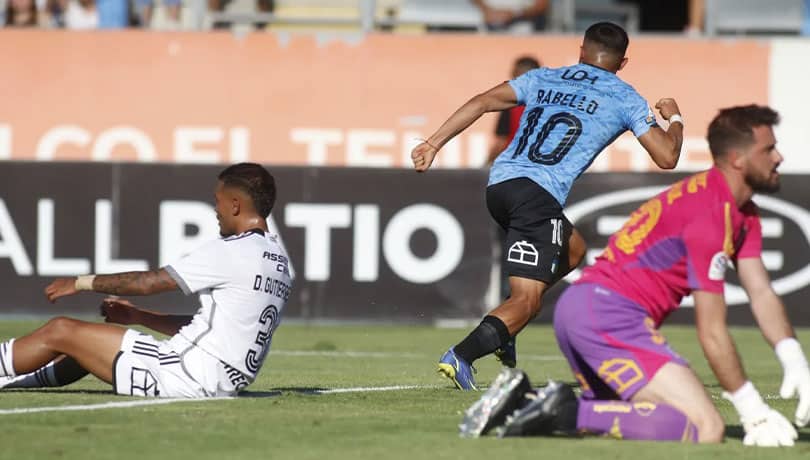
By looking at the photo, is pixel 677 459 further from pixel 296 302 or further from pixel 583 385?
pixel 296 302

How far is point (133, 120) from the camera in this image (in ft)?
63.4

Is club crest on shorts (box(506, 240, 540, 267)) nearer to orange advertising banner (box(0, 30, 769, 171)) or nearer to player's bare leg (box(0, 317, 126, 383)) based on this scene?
player's bare leg (box(0, 317, 126, 383))

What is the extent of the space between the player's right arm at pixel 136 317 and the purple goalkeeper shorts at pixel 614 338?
86.5 inches

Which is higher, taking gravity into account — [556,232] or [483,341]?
[556,232]

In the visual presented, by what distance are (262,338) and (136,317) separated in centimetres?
66

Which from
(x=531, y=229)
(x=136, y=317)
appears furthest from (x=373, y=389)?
(x=136, y=317)

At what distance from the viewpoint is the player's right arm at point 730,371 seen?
6.66 meters

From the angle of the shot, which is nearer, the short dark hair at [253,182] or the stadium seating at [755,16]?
the short dark hair at [253,182]

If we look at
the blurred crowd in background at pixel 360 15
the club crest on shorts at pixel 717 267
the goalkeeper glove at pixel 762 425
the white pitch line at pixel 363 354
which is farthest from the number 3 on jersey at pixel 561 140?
the blurred crowd in background at pixel 360 15

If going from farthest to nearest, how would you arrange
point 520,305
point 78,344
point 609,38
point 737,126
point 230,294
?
point 609,38
point 520,305
point 78,344
point 230,294
point 737,126

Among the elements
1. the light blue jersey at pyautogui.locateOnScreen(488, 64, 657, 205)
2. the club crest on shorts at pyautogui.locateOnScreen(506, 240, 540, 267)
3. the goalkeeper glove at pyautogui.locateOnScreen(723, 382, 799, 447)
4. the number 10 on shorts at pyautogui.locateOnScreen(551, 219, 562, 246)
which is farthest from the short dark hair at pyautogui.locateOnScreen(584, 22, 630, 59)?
the goalkeeper glove at pyautogui.locateOnScreen(723, 382, 799, 447)

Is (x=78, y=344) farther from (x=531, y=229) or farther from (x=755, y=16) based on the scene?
(x=755, y=16)

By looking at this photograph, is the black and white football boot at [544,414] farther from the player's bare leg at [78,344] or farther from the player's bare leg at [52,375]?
the player's bare leg at [52,375]

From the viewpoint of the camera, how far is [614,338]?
7016 millimetres
